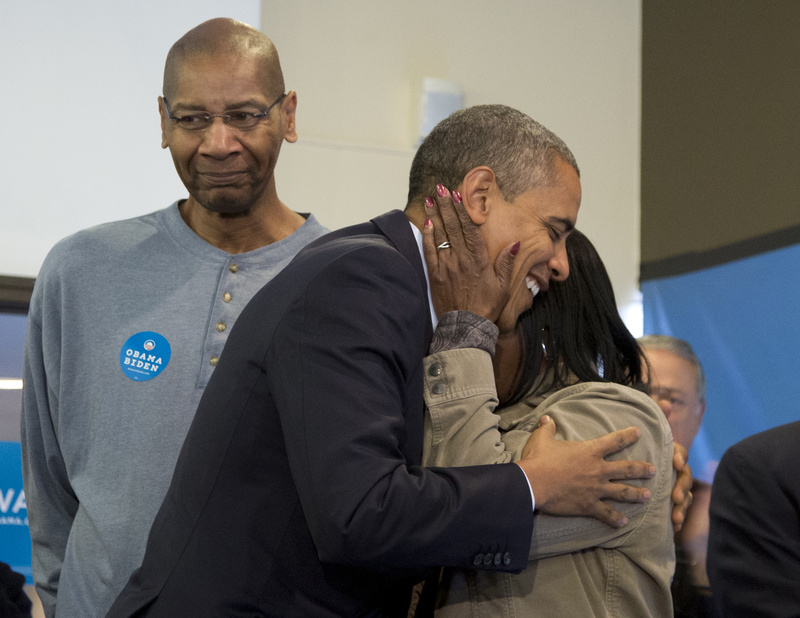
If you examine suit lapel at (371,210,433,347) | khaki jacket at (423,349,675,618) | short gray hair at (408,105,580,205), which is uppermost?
short gray hair at (408,105,580,205)

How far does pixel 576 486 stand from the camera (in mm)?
1312

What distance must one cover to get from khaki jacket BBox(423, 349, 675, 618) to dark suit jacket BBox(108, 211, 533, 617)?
11cm

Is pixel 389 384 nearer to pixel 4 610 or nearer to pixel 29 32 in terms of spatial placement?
pixel 4 610

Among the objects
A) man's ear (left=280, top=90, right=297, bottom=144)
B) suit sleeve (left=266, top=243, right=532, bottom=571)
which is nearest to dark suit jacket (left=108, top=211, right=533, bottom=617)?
suit sleeve (left=266, top=243, right=532, bottom=571)

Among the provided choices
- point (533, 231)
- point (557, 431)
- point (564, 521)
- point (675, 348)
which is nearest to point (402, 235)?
point (533, 231)

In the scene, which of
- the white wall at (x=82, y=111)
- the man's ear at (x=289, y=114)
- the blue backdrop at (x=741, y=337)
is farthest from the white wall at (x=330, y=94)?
the man's ear at (x=289, y=114)

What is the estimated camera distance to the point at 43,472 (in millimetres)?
1892

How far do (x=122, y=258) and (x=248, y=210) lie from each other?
0.29 metres

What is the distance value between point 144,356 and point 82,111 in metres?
1.75

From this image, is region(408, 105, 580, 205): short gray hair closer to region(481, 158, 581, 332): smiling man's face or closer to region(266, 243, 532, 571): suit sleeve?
region(481, 158, 581, 332): smiling man's face

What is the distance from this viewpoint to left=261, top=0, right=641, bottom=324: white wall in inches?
180

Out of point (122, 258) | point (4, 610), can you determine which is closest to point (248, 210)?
point (122, 258)

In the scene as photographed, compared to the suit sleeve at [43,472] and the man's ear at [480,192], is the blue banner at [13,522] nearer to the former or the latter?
the suit sleeve at [43,472]

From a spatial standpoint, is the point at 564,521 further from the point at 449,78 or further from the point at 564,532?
the point at 449,78
